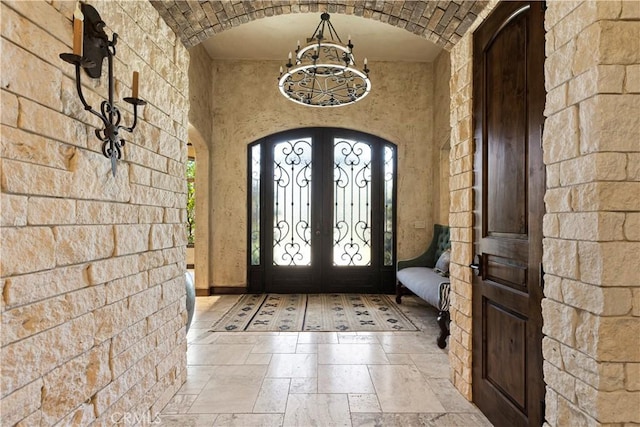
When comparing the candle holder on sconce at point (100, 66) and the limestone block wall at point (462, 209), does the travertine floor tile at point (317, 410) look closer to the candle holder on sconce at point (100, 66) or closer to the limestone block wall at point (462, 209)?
the limestone block wall at point (462, 209)

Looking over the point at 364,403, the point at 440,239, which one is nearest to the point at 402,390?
the point at 364,403

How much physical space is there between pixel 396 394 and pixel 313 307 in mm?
2445

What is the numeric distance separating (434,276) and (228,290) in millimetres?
3143

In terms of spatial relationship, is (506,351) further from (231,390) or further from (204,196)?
(204,196)

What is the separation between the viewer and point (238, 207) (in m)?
5.57

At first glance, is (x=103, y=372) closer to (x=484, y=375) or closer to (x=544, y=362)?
(x=544, y=362)

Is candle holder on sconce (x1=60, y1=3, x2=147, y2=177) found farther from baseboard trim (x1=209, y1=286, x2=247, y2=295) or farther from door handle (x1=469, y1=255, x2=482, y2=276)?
baseboard trim (x1=209, y1=286, x2=247, y2=295)

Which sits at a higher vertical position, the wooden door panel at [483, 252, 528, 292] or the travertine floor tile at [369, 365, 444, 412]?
the wooden door panel at [483, 252, 528, 292]

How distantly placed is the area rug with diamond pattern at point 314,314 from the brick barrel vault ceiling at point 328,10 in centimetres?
283

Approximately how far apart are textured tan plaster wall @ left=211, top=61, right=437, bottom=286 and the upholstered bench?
0.39 meters

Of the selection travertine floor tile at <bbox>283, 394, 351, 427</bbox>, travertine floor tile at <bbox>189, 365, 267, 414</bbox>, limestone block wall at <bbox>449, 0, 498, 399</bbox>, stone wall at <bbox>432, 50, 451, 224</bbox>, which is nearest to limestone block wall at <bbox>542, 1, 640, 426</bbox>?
limestone block wall at <bbox>449, 0, 498, 399</bbox>

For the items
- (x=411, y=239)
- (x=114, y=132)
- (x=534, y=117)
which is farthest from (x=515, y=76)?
(x=411, y=239)

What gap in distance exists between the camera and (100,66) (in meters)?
1.50

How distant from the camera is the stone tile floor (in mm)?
2057
